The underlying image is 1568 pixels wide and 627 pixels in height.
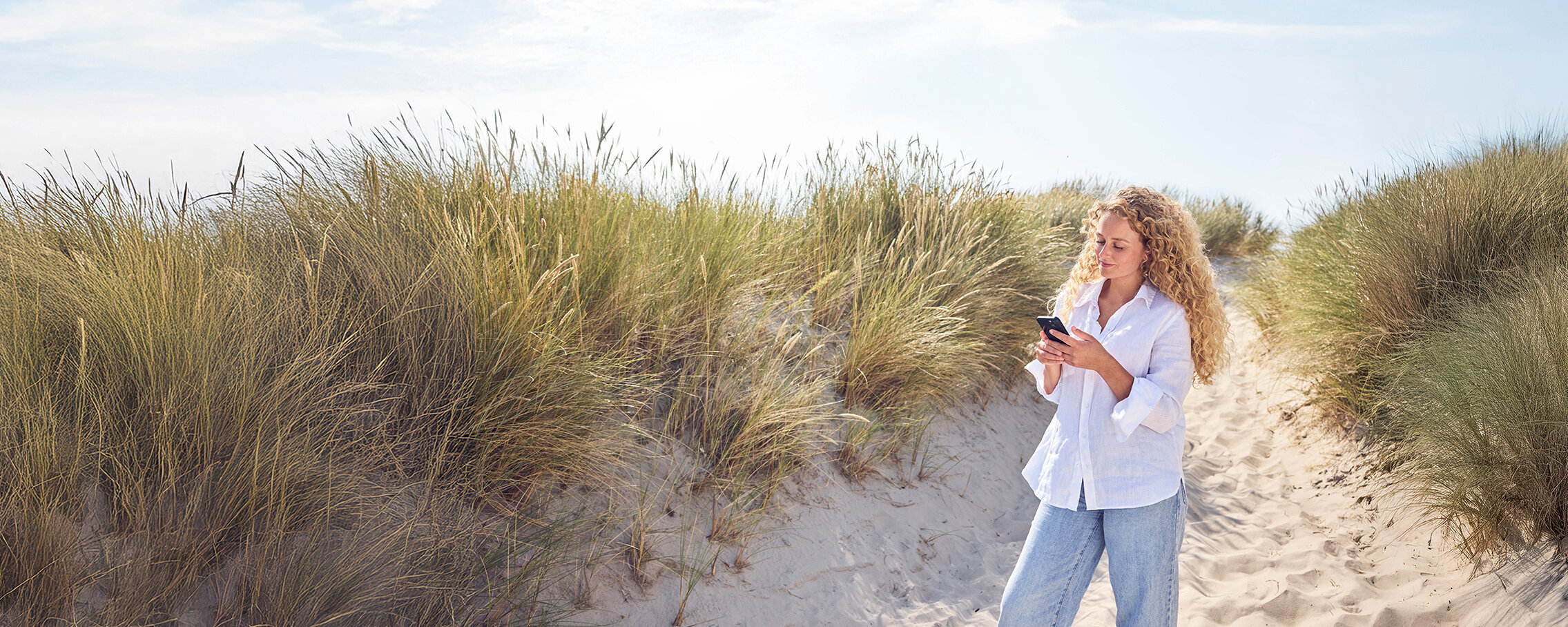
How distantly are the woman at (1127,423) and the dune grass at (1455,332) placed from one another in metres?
2.43

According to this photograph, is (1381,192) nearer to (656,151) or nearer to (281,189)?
(656,151)

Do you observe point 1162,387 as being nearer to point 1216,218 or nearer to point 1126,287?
point 1126,287

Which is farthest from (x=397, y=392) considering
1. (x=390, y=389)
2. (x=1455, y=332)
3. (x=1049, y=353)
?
(x=1455, y=332)

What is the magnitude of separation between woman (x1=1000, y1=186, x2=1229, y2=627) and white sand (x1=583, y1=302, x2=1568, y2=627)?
1.44 meters

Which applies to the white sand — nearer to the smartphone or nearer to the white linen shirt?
the white linen shirt

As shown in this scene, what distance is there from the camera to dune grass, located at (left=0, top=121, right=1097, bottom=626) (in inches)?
93.4

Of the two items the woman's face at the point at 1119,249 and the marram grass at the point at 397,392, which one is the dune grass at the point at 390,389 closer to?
the marram grass at the point at 397,392

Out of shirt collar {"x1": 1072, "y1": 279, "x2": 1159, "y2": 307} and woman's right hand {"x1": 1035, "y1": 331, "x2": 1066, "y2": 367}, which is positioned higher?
shirt collar {"x1": 1072, "y1": 279, "x2": 1159, "y2": 307}

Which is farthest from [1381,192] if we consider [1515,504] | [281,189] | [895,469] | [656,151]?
[281,189]

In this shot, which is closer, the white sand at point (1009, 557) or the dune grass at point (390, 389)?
the dune grass at point (390, 389)

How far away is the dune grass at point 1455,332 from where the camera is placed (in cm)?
374

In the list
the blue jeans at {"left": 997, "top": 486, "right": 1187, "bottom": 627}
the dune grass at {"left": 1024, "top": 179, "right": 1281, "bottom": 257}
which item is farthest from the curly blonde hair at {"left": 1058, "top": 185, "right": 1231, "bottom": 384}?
the dune grass at {"left": 1024, "top": 179, "right": 1281, "bottom": 257}

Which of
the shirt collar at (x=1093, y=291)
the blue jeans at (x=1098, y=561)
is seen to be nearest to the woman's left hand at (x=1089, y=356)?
the shirt collar at (x=1093, y=291)

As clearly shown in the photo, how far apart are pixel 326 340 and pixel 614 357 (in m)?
1.20
